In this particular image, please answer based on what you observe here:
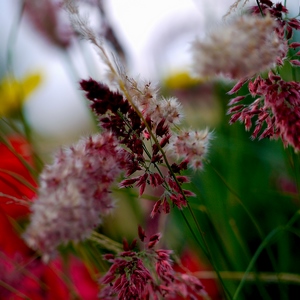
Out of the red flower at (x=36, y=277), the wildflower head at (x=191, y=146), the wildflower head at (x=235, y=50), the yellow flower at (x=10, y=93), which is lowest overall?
the red flower at (x=36, y=277)

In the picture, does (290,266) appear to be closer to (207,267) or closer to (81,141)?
(207,267)

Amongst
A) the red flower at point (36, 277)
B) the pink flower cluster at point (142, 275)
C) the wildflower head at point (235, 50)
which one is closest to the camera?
the wildflower head at point (235, 50)

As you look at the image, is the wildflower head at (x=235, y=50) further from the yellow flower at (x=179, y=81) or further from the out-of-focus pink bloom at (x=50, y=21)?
the yellow flower at (x=179, y=81)

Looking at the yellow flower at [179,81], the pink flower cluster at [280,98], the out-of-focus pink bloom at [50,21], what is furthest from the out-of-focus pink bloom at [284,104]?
the yellow flower at [179,81]

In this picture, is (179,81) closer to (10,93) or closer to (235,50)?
(10,93)

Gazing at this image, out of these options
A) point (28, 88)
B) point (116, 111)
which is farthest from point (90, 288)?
point (28, 88)

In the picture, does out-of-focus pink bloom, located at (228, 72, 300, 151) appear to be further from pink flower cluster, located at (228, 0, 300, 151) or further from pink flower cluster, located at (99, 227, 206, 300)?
pink flower cluster, located at (99, 227, 206, 300)

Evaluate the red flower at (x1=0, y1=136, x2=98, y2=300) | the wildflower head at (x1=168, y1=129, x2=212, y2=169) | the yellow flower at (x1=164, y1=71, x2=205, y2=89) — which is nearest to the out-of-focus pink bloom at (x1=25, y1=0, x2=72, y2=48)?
the red flower at (x1=0, y1=136, x2=98, y2=300)
